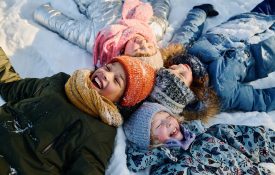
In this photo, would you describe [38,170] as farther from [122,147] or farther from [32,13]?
[32,13]

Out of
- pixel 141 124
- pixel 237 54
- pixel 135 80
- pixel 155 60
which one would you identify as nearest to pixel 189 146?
pixel 141 124

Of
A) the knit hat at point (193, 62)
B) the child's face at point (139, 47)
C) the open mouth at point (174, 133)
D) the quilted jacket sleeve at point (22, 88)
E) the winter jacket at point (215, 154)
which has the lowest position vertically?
the winter jacket at point (215, 154)

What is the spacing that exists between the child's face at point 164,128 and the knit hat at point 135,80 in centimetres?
12

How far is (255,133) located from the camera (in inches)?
67.0

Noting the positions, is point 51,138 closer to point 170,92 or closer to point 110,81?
point 110,81

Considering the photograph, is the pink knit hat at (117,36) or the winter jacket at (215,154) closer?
the winter jacket at (215,154)

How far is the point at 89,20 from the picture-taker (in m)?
2.27

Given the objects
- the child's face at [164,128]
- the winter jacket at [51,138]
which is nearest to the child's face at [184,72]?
the child's face at [164,128]

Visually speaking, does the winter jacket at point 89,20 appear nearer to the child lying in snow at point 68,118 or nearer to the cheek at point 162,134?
the child lying in snow at point 68,118

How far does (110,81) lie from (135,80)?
101 mm

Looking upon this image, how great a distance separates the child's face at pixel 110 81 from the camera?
160 cm

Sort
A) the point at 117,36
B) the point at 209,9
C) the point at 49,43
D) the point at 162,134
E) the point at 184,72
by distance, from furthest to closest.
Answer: the point at 209,9 → the point at 49,43 → the point at 117,36 → the point at 184,72 → the point at 162,134

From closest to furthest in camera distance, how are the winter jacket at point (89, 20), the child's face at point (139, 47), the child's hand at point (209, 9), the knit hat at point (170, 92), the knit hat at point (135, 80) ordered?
1. the knit hat at point (135, 80)
2. the knit hat at point (170, 92)
3. the child's face at point (139, 47)
4. the winter jacket at point (89, 20)
5. the child's hand at point (209, 9)

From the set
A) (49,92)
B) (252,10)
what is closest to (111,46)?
(49,92)
